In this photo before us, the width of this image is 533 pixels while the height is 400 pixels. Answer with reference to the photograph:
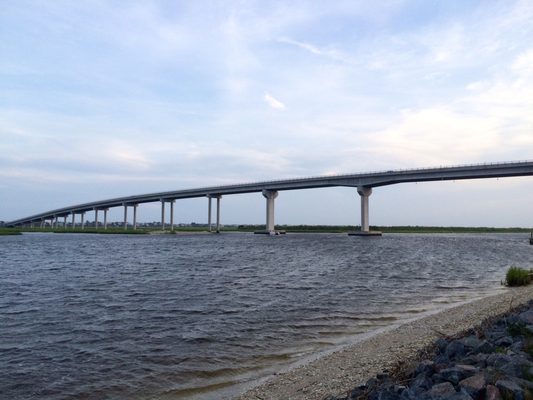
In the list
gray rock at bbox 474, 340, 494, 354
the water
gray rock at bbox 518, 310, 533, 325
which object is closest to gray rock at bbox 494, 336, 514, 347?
gray rock at bbox 474, 340, 494, 354

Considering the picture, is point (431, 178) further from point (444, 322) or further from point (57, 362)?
point (57, 362)

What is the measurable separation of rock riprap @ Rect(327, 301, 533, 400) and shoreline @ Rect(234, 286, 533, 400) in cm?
131

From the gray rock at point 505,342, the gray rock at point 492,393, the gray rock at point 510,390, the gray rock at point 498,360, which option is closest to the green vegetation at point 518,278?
the gray rock at point 505,342

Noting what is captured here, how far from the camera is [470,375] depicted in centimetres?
594

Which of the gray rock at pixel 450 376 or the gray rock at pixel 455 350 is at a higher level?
the gray rock at pixel 450 376

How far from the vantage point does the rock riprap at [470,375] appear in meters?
5.34

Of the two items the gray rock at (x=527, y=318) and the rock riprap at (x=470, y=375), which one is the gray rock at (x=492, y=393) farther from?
the gray rock at (x=527, y=318)

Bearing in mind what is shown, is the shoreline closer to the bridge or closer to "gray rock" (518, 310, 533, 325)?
"gray rock" (518, 310, 533, 325)

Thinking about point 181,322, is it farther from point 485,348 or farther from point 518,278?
point 518,278

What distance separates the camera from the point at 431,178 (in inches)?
3848

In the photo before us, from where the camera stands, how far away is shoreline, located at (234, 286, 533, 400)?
30.1 ft

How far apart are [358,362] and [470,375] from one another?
17.8 feet

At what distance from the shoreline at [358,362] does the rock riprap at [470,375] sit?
1.31m

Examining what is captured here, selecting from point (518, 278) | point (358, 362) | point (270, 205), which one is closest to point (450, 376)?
point (358, 362)
